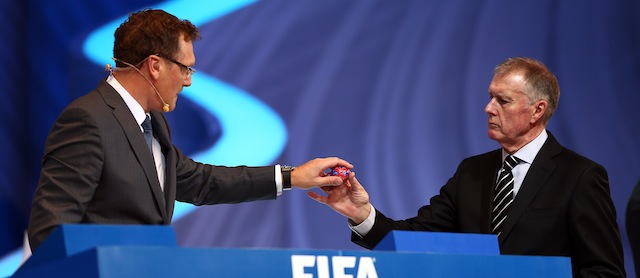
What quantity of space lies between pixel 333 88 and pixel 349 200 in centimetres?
154

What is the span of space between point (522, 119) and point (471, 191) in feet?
1.11

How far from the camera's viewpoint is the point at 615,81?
5102mm

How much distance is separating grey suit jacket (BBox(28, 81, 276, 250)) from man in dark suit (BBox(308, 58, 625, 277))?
778mm

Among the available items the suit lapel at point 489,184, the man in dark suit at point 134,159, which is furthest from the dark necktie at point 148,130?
the suit lapel at point 489,184

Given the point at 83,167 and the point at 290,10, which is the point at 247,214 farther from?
the point at 83,167

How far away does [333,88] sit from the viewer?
4762 mm

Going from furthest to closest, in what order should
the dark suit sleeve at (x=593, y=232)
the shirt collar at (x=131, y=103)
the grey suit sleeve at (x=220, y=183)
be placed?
the grey suit sleeve at (x=220, y=183) < the dark suit sleeve at (x=593, y=232) < the shirt collar at (x=131, y=103)

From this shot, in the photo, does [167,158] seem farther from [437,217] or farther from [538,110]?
[538,110]

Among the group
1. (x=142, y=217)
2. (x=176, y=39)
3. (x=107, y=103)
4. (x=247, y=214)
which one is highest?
(x=176, y=39)

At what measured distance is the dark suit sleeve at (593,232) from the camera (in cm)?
294

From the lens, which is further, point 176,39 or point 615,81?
point 615,81

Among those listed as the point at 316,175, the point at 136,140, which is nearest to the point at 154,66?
the point at 136,140

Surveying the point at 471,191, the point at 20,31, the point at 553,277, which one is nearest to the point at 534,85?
the point at 471,191

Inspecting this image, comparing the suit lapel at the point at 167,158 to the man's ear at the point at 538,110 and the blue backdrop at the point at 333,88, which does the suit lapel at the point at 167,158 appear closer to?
the man's ear at the point at 538,110
